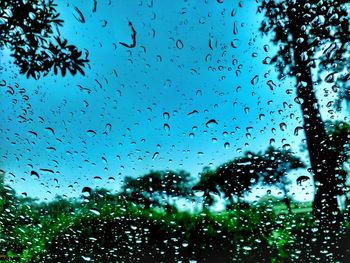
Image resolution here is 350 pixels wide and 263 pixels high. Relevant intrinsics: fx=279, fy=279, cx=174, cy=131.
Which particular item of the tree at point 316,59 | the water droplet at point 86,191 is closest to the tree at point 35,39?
the water droplet at point 86,191

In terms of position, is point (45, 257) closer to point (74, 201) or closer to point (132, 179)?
point (74, 201)

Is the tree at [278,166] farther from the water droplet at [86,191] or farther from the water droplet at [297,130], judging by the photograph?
the water droplet at [86,191]

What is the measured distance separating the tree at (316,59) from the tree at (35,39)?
1430 mm

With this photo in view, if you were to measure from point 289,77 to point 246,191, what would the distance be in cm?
79

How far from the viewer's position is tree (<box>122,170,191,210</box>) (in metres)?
1.84

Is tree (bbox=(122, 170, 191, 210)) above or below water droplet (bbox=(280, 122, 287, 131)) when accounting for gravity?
below

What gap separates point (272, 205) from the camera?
1674mm

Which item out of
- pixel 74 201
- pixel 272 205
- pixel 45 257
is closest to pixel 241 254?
pixel 272 205

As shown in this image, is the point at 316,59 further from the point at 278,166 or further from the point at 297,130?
the point at 278,166

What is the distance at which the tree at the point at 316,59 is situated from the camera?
160 cm

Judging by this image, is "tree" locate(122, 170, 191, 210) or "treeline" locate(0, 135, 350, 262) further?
"tree" locate(122, 170, 191, 210)

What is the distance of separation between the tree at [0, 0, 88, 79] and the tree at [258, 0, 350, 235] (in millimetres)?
1430

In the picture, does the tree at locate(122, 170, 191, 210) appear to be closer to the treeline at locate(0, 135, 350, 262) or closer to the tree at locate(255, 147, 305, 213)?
the treeline at locate(0, 135, 350, 262)

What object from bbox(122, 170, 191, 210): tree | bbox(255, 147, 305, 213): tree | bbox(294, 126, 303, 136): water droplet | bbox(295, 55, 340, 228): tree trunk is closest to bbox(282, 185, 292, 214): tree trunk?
bbox(255, 147, 305, 213): tree
